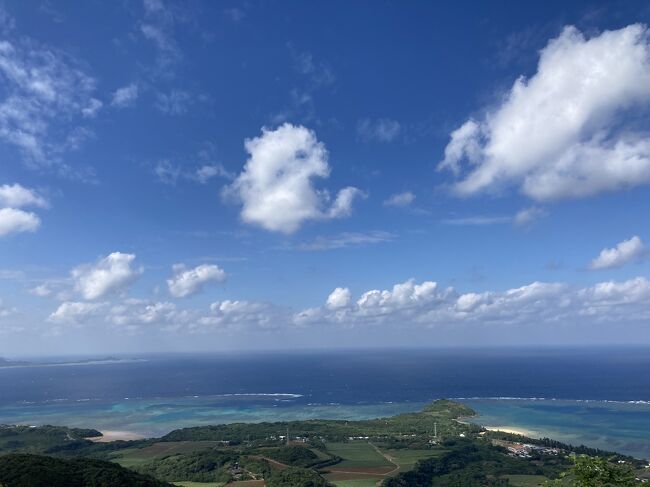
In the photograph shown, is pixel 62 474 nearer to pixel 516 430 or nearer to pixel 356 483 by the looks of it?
pixel 356 483

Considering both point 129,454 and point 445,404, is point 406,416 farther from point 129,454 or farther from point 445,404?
point 129,454

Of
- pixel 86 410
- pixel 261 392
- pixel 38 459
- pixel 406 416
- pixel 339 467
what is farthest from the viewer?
pixel 261 392

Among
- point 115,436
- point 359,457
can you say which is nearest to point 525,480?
point 359,457

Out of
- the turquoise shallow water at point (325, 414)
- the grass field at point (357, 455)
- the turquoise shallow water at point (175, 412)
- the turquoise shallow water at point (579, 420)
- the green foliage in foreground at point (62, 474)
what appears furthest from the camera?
the turquoise shallow water at point (175, 412)

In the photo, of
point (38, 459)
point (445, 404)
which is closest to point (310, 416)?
point (445, 404)

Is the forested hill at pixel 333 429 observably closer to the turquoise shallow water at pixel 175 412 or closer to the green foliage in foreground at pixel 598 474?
the turquoise shallow water at pixel 175 412

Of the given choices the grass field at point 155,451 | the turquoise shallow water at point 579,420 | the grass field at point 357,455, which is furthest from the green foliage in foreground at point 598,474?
the turquoise shallow water at point 579,420

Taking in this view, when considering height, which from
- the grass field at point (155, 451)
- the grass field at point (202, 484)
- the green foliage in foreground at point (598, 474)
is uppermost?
the green foliage in foreground at point (598, 474)
